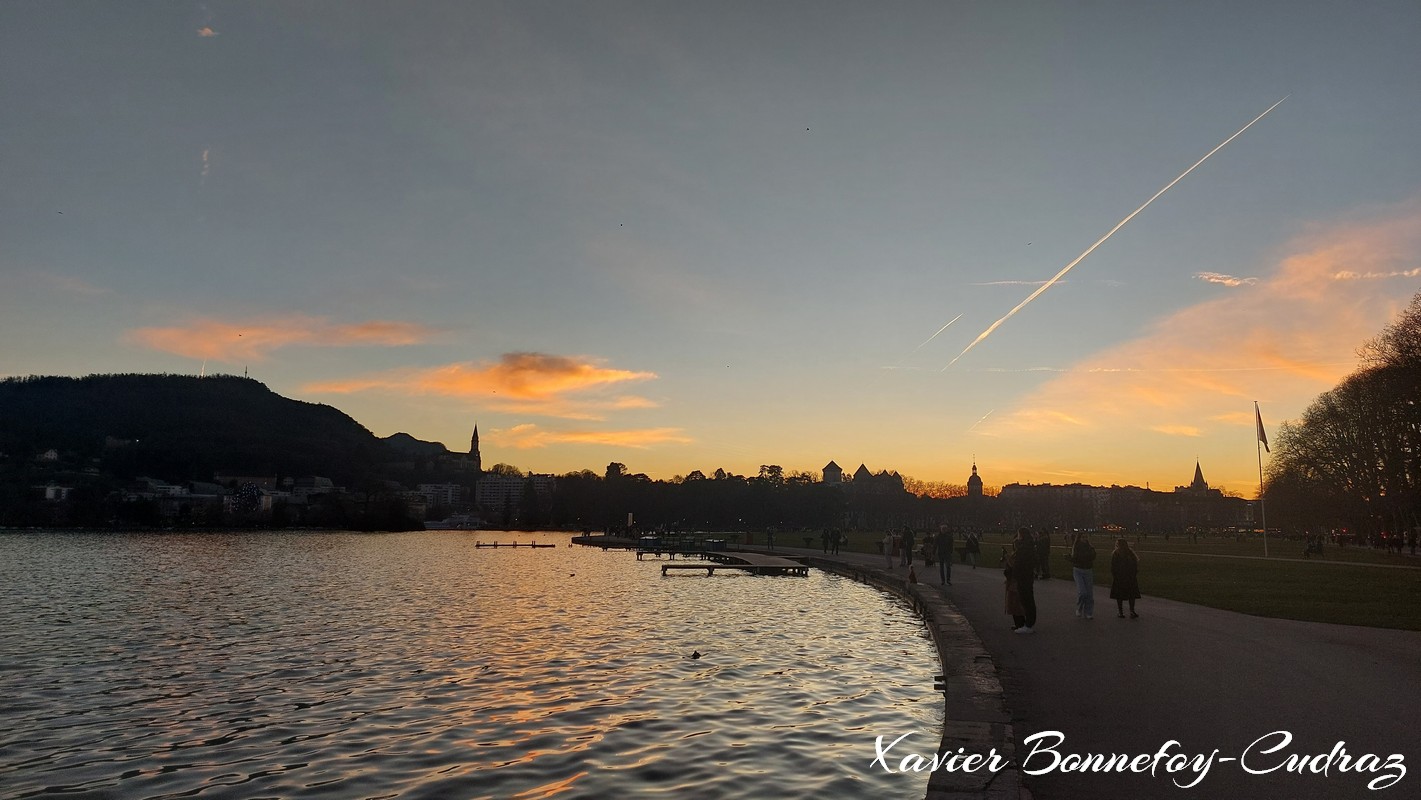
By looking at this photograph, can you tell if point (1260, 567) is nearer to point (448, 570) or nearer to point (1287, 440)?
point (448, 570)

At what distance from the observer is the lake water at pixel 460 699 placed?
34.3ft

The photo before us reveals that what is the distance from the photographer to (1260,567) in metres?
43.3

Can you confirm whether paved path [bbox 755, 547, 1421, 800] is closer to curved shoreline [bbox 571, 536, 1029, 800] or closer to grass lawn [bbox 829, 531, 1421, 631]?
curved shoreline [bbox 571, 536, 1029, 800]

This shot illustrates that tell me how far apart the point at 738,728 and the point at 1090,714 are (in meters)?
4.85

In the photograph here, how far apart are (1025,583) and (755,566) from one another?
1375 inches

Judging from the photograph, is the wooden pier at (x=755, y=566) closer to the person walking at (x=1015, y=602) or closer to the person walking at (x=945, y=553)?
the person walking at (x=945, y=553)

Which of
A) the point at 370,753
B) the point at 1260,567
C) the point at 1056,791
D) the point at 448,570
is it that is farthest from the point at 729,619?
the point at 448,570

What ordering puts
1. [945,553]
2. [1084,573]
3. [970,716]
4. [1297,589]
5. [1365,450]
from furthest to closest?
1. [1365,450]
2. [945,553]
3. [1297,589]
4. [1084,573]
5. [970,716]

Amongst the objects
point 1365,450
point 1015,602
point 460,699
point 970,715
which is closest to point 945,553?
point 1015,602

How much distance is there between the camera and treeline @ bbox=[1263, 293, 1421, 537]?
49.9 metres

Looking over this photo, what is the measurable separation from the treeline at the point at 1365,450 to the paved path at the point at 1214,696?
131 feet

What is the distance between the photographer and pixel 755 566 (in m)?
52.1

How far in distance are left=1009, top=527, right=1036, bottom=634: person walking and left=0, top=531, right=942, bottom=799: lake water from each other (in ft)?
7.18

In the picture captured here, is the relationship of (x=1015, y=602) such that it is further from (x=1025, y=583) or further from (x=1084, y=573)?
(x=1084, y=573)
